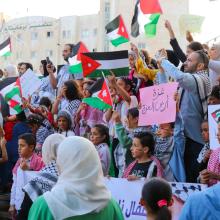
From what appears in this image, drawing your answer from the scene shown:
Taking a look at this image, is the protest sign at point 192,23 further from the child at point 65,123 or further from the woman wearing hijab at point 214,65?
the child at point 65,123

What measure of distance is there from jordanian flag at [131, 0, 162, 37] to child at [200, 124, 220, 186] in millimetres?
3686

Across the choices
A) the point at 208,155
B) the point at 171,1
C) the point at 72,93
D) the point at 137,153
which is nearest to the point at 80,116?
the point at 72,93

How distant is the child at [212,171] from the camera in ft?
14.4

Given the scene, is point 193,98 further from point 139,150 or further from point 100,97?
point 100,97

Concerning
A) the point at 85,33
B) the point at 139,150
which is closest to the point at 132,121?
the point at 139,150

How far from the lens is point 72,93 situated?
8062mm

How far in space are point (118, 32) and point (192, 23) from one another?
1.58m

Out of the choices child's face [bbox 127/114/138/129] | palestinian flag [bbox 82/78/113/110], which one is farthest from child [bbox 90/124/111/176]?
palestinian flag [bbox 82/78/113/110]

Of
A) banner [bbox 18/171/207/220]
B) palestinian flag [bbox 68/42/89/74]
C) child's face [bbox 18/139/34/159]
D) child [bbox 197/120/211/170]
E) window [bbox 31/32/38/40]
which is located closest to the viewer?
banner [bbox 18/171/207/220]

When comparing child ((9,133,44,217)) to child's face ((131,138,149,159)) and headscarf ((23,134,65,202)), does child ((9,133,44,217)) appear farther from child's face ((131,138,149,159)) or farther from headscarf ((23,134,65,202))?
headscarf ((23,134,65,202))

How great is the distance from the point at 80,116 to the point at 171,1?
37396 millimetres

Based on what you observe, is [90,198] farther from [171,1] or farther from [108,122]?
[171,1]

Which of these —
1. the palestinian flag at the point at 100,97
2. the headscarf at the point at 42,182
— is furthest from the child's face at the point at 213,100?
the headscarf at the point at 42,182

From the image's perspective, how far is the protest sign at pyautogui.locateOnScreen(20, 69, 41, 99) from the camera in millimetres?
8086
